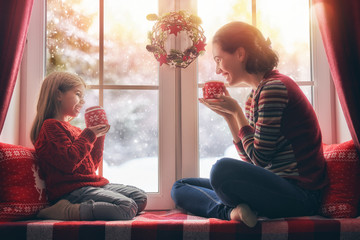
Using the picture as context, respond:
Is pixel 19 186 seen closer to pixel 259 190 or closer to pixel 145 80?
pixel 145 80

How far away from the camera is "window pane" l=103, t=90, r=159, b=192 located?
1746mm

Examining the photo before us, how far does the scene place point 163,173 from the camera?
1713mm

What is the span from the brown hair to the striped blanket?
0.68 meters

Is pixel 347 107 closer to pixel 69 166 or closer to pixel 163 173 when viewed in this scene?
pixel 163 173

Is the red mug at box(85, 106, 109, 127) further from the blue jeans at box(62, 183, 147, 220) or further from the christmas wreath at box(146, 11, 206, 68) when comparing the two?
the christmas wreath at box(146, 11, 206, 68)

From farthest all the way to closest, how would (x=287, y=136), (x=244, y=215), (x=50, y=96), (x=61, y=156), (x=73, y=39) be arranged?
(x=73, y=39) < (x=50, y=96) < (x=61, y=156) < (x=287, y=136) < (x=244, y=215)

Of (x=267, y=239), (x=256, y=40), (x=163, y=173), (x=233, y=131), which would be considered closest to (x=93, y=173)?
(x=163, y=173)

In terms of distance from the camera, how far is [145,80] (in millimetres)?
1766

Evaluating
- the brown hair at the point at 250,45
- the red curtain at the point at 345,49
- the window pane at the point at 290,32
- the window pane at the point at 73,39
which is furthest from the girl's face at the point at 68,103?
the red curtain at the point at 345,49

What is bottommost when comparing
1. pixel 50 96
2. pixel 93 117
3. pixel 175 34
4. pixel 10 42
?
pixel 93 117

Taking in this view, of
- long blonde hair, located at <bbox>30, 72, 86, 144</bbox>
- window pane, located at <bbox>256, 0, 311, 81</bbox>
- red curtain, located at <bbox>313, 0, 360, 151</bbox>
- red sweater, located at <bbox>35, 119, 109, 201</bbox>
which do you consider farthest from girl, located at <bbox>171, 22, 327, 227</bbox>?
long blonde hair, located at <bbox>30, 72, 86, 144</bbox>

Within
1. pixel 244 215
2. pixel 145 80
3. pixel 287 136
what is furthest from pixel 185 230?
pixel 145 80

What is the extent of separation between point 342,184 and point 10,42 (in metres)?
1.58

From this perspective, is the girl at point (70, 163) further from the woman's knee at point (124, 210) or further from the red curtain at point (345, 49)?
the red curtain at point (345, 49)
